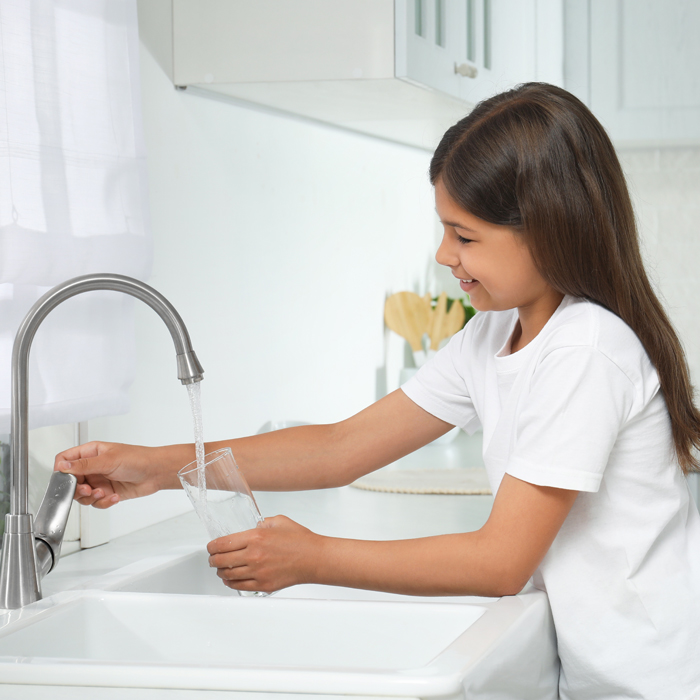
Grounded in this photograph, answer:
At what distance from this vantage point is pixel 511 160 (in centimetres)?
84

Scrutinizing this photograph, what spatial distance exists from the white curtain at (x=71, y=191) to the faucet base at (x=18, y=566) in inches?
8.6

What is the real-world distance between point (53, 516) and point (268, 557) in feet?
0.87

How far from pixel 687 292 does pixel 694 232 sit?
12cm

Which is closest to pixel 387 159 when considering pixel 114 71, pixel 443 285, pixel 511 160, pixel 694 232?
pixel 443 285

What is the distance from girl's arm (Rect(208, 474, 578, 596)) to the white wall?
66cm

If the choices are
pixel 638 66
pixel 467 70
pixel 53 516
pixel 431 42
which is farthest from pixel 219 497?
pixel 638 66

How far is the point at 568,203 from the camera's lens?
0.84 meters

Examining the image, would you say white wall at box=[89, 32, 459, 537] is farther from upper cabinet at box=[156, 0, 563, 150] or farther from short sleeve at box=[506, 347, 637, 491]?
short sleeve at box=[506, 347, 637, 491]

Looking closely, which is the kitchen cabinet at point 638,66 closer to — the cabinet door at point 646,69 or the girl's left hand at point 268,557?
the cabinet door at point 646,69

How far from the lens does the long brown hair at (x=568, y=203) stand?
2.74 ft

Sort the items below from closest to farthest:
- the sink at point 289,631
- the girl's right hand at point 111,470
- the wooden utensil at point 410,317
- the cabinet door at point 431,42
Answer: the sink at point 289,631, the girl's right hand at point 111,470, the cabinet door at point 431,42, the wooden utensil at point 410,317

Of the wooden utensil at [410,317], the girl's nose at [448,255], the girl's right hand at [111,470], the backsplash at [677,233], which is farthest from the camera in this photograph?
the wooden utensil at [410,317]

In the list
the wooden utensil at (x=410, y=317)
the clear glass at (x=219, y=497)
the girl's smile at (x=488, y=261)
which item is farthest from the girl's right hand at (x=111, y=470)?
the wooden utensil at (x=410, y=317)

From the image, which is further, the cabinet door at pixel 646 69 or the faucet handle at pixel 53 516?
the cabinet door at pixel 646 69
